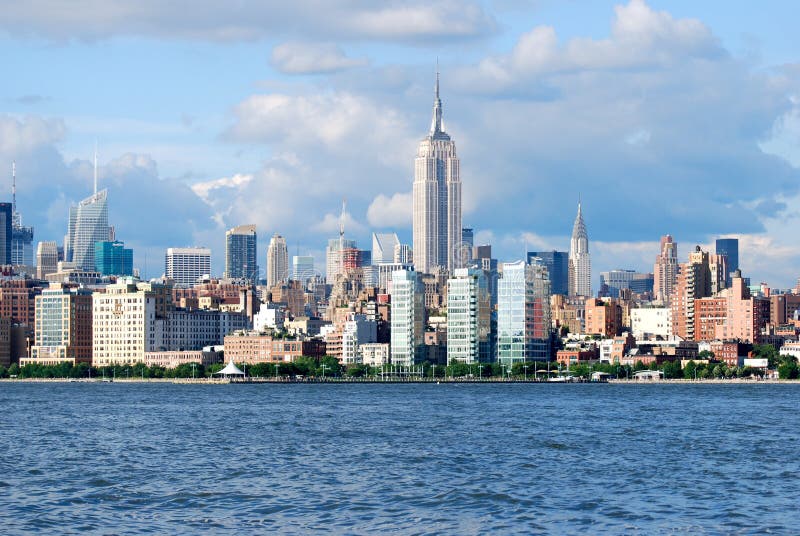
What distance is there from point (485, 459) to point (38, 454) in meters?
20.7

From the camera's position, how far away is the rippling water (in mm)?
51938

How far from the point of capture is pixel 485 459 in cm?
7238

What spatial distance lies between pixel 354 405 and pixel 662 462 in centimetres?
6561

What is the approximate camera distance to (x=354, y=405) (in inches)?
5285

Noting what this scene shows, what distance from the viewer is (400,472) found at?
66000 mm

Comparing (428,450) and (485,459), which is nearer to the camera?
(485,459)

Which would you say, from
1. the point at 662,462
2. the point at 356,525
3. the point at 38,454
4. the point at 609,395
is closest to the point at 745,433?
the point at 662,462

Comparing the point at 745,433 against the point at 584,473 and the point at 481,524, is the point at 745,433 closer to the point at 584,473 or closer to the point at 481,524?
the point at 584,473

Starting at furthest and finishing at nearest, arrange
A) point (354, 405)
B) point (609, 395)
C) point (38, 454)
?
point (609, 395) → point (354, 405) → point (38, 454)

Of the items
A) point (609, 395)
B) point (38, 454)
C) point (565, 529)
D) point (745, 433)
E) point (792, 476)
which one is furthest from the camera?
point (609, 395)

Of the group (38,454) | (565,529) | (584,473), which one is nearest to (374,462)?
(584,473)

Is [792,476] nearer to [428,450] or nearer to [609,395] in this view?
[428,450]

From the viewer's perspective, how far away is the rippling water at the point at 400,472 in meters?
51.9

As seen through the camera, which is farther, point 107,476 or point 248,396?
point 248,396
